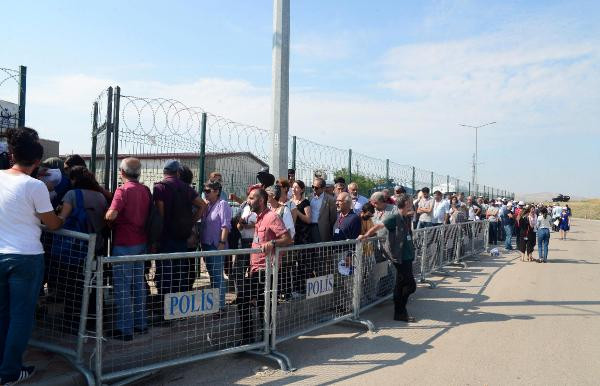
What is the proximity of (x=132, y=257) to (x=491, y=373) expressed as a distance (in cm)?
352

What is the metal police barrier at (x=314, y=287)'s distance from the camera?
516 centimetres

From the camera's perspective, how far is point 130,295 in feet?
14.7

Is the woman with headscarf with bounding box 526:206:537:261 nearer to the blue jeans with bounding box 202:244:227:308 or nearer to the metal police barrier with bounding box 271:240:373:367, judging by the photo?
the metal police barrier with bounding box 271:240:373:367

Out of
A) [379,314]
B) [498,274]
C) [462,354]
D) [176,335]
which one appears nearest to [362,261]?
[379,314]

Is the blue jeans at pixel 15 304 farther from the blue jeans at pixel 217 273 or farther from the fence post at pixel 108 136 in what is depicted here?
the fence post at pixel 108 136

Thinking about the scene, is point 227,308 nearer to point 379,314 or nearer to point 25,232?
point 25,232

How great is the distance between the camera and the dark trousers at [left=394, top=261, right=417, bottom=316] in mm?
6535

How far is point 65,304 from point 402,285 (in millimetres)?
4194

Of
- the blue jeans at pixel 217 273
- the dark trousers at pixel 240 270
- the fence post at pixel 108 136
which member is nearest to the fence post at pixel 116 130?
the fence post at pixel 108 136

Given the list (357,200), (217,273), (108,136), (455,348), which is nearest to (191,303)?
(217,273)

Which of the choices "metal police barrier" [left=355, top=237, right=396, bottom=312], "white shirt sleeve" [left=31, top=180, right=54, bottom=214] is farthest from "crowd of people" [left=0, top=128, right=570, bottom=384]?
"metal police barrier" [left=355, top=237, right=396, bottom=312]

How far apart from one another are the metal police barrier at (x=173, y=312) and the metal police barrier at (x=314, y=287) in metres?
0.27

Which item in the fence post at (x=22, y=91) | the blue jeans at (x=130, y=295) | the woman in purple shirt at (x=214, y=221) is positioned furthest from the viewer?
the woman in purple shirt at (x=214, y=221)

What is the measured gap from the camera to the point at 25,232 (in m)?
3.68
